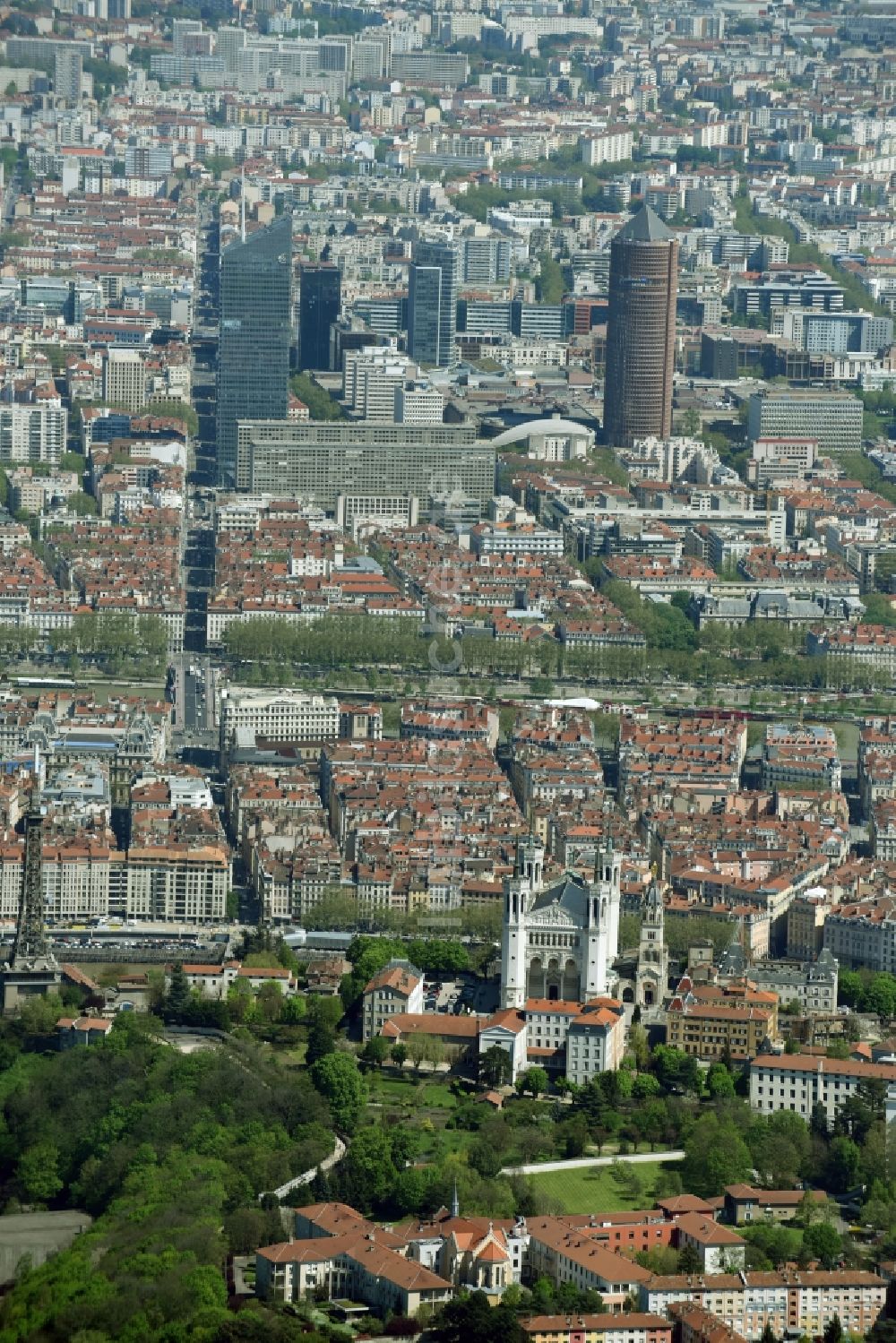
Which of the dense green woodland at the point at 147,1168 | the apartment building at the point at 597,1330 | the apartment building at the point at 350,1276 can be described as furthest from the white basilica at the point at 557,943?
the apartment building at the point at 597,1330

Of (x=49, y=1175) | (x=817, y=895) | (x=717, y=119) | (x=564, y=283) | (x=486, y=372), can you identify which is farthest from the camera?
(x=717, y=119)

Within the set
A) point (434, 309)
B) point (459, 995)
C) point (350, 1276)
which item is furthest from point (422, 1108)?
point (434, 309)

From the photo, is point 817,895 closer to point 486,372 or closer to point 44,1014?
point 44,1014

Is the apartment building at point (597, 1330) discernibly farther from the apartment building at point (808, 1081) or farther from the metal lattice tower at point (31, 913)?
the metal lattice tower at point (31, 913)

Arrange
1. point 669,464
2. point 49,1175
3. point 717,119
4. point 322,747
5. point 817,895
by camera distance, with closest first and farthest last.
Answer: point 49,1175
point 817,895
point 322,747
point 669,464
point 717,119

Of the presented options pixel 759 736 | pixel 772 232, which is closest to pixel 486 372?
pixel 772 232

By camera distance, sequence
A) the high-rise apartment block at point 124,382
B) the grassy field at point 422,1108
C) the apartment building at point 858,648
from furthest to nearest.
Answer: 1. the high-rise apartment block at point 124,382
2. the apartment building at point 858,648
3. the grassy field at point 422,1108
